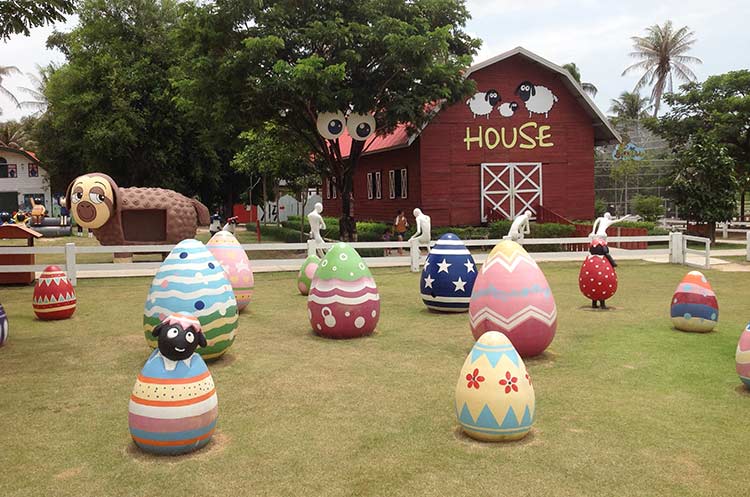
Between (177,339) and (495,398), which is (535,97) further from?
(177,339)

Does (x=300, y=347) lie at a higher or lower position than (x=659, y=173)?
lower

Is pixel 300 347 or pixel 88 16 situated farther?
pixel 88 16

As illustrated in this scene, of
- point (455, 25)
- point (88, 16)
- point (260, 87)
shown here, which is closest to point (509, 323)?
point (260, 87)

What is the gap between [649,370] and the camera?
7.81 meters

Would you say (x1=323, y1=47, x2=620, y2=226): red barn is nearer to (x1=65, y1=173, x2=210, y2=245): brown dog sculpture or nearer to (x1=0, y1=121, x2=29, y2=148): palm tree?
(x1=65, y1=173, x2=210, y2=245): brown dog sculpture

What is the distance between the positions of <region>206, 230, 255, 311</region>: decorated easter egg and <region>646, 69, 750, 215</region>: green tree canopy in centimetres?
2583

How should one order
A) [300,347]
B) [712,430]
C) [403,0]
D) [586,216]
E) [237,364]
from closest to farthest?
[712,430] → [237,364] → [300,347] → [403,0] → [586,216]

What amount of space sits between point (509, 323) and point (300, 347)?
9.81 ft

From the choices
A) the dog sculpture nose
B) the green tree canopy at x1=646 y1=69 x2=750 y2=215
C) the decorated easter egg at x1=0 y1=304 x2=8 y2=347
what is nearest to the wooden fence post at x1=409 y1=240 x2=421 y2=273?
the dog sculpture nose

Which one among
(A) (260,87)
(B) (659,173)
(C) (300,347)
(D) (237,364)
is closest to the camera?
(D) (237,364)

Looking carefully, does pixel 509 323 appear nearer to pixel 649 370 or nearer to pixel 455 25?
pixel 649 370

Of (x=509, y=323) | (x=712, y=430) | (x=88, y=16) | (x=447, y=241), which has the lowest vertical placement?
(x=712, y=430)

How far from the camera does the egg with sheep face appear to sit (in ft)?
17.6

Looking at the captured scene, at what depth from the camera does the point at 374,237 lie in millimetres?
26094
